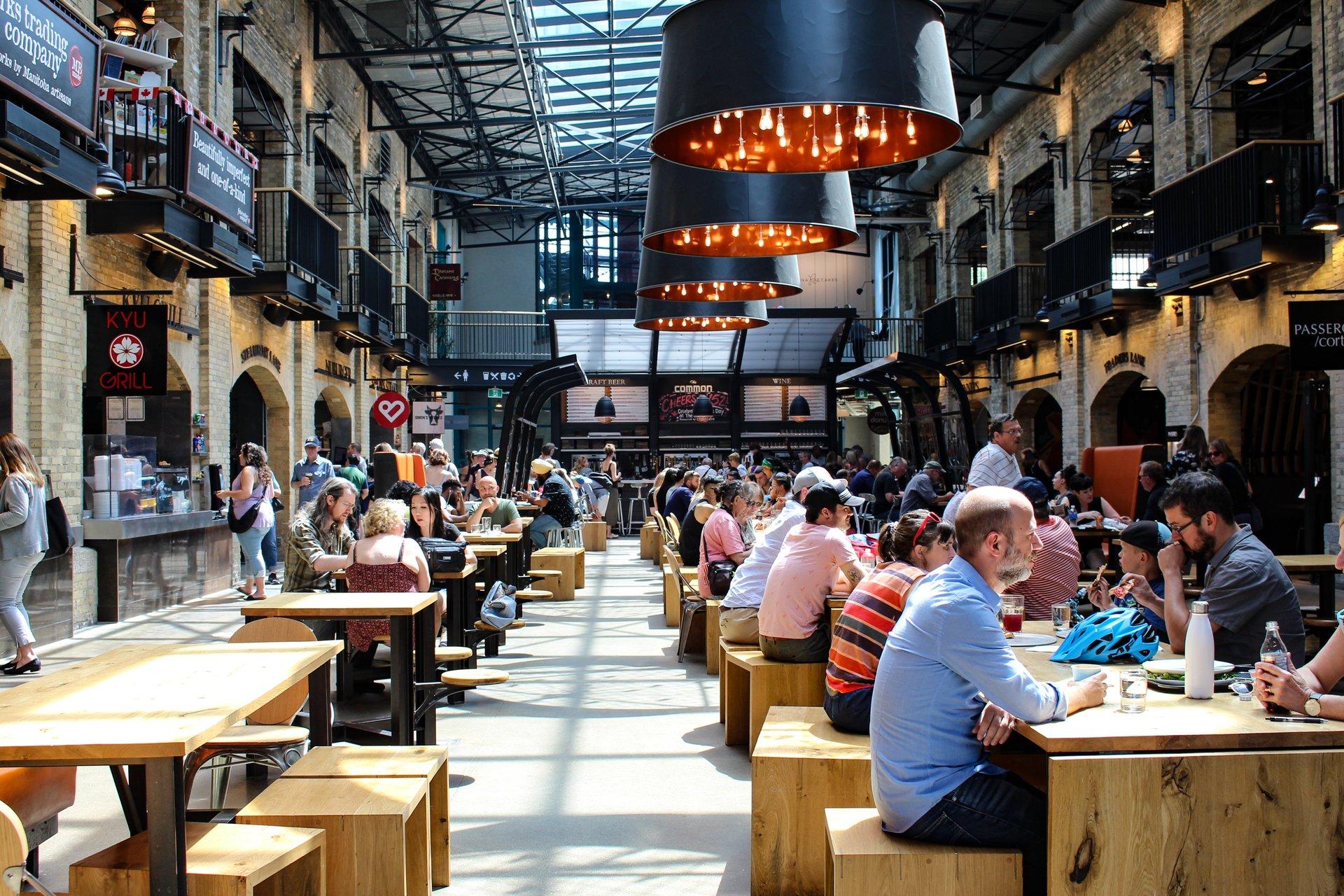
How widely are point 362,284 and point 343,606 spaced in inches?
578

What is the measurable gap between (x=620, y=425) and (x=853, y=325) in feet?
22.6

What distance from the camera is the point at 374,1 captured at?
60.4 feet

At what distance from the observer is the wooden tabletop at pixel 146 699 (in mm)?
3062

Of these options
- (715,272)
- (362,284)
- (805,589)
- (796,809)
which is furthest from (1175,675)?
(362,284)

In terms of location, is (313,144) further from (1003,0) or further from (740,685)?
(740,685)

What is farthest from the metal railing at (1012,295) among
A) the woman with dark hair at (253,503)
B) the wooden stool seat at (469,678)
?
the wooden stool seat at (469,678)

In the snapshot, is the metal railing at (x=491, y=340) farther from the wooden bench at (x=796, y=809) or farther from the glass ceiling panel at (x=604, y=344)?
the wooden bench at (x=796, y=809)

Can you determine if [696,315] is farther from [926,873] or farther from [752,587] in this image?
[926,873]

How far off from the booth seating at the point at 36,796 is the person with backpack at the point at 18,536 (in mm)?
4616

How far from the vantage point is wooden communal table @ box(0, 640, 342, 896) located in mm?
3062

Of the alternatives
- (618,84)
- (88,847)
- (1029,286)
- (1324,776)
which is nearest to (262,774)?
(88,847)

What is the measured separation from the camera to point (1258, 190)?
491 inches

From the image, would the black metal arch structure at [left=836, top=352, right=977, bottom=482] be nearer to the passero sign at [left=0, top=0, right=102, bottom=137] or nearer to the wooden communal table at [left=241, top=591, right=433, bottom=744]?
the passero sign at [left=0, top=0, right=102, bottom=137]

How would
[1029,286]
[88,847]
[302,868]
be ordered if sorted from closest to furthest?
[302,868] → [88,847] → [1029,286]
